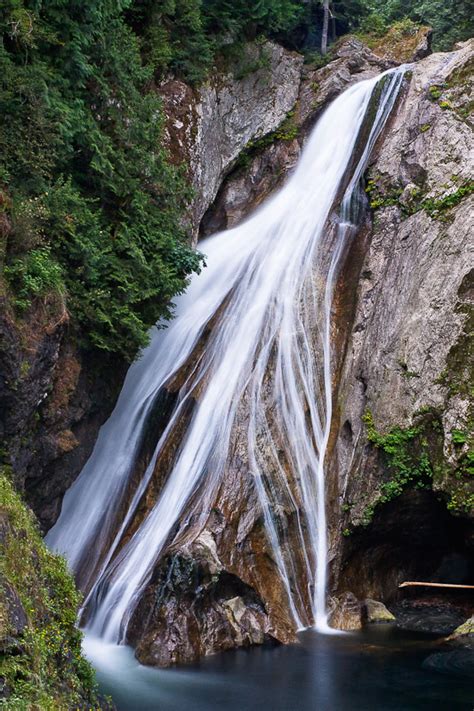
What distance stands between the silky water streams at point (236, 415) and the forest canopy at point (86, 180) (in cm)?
205

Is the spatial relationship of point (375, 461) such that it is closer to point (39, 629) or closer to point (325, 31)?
point (39, 629)

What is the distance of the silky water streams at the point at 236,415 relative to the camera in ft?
41.3

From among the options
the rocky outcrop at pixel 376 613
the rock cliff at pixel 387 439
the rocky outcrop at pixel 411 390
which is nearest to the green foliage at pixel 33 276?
the rock cliff at pixel 387 439

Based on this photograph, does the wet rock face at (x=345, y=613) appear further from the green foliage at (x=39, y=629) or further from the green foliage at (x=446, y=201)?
the green foliage at (x=446, y=201)

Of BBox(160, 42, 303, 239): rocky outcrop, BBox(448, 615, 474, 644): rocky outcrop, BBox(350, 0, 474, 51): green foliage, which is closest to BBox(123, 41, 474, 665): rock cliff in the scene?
BBox(448, 615, 474, 644): rocky outcrop

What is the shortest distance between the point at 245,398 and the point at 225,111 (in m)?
9.93

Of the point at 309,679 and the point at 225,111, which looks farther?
the point at 225,111

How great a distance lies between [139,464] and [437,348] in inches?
255

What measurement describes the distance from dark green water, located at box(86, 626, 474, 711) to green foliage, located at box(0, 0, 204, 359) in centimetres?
560

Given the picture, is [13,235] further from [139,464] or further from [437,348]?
[437,348]

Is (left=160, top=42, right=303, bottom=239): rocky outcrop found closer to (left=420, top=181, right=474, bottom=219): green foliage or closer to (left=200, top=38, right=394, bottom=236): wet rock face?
(left=200, top=38, right=394, bottom=236): wet rock face

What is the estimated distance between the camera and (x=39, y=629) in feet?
22.3

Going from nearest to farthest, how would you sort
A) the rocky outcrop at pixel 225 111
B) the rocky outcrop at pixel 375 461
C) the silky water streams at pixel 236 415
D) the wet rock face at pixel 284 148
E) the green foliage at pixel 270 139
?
1. the rocky outcrop at pixel 375 461
2. the silky water streams at pixel 236 415
3. the rocky outcrop at pixel 225 111
4. the wet rock face at pixel 284 148
5. the green foliage at pixel 270 139

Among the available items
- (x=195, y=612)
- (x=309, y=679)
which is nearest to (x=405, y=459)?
(x=309, y=679)
